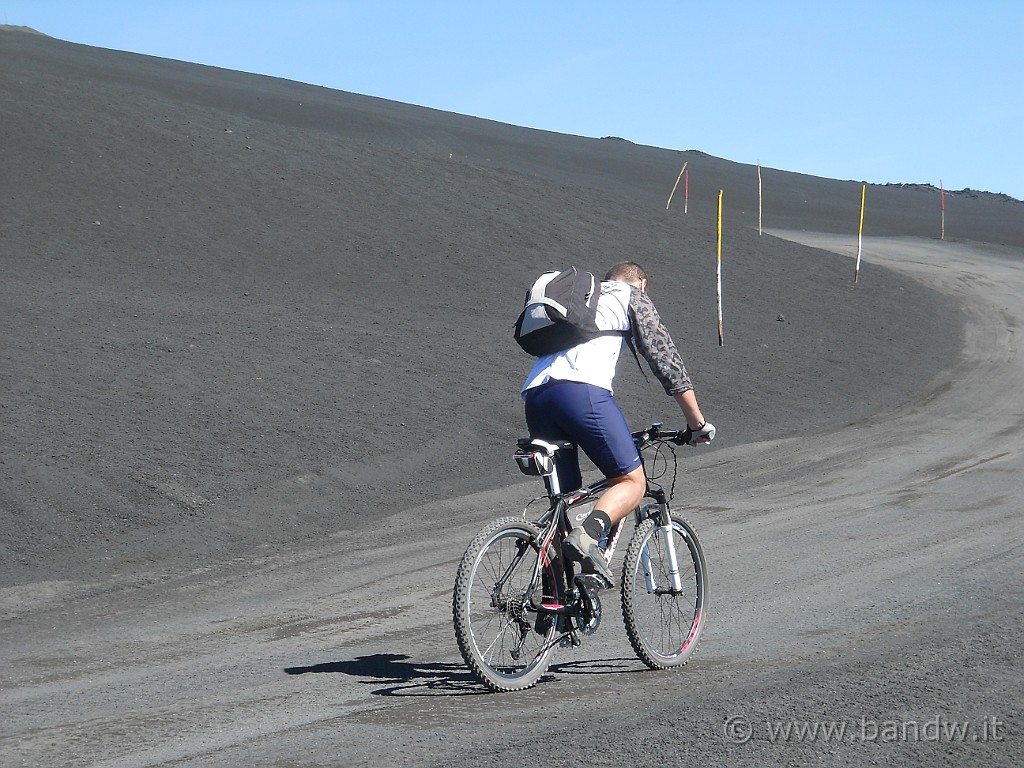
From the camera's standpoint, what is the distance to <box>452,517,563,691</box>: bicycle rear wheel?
494 cm

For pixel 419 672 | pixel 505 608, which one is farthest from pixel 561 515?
pixel 419 672

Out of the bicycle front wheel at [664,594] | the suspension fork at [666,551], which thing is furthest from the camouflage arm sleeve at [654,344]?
the bicycle front wheel at [664,594]

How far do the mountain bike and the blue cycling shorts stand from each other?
0.09m

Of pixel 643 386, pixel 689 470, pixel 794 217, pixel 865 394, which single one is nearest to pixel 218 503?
pixel 689 470

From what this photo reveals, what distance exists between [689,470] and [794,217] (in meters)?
34.9

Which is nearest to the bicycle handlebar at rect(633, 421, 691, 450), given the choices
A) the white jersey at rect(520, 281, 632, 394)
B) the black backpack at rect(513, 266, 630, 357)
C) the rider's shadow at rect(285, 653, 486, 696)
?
the white jersey at rect(520, 281, 632, 394)

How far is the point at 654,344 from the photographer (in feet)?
17.3

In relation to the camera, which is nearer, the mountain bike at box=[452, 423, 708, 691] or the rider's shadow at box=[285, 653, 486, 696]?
the mountain bike at box=[452, 423, 708, 691]

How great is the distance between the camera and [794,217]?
45.1 meters

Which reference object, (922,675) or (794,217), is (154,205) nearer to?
(922,675)

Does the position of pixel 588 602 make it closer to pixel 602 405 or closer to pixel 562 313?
pixel 602 405

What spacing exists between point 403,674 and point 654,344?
2.04m

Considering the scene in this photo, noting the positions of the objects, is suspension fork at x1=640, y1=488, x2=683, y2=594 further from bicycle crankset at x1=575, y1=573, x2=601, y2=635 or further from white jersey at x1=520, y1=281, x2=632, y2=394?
white jersey at x1=520, y1=281, x2=632, y2=394

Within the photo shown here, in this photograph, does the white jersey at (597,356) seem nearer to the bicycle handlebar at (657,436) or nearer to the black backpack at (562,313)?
the black backpack at (562,313)
